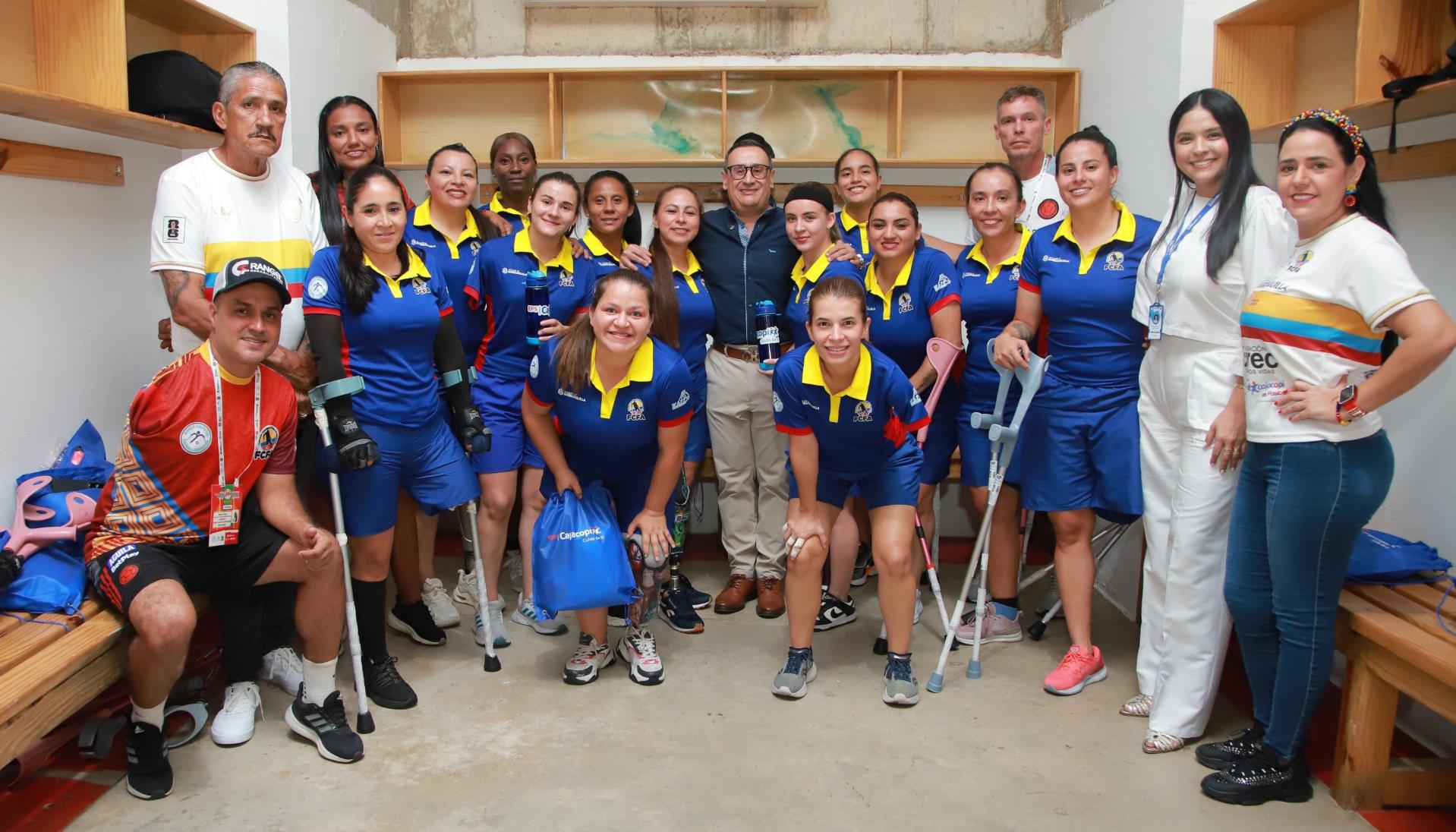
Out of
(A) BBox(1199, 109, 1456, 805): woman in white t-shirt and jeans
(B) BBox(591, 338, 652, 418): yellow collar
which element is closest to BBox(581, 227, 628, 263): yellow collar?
(B) BBox(591, 338, 652, 418): yellow collar

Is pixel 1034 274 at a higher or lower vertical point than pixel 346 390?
higher

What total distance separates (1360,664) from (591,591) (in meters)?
1.93

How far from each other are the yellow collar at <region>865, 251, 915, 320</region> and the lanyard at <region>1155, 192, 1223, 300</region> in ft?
2.68

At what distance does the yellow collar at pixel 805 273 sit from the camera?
3.33 metres

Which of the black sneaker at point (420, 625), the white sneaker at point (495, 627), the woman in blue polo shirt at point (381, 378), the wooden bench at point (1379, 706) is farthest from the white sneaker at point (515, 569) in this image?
the wooden bench at point (1379, 706)

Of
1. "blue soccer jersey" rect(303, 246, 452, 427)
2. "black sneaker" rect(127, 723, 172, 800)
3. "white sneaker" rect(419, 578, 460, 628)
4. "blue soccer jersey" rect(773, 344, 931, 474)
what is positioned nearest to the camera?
"black sneaker" rect(127, 723, 172, 800)

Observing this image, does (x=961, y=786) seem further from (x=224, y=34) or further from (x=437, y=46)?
(x=437, y=46)

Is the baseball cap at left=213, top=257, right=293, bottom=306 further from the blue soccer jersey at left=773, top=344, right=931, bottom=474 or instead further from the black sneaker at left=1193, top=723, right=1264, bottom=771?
the black sneaker at left=1193, top=723, right=1264, bottom=771

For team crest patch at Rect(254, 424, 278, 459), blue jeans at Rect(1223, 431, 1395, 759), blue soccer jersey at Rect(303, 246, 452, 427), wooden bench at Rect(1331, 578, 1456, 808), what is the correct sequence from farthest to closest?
blue soccer jersey at Rect(303, 246, 452, 427)
team crest patch at Rect(254, 424, 278, 459)
wooden bench at Rect(1331, 578, 1456, 808)
blue jeans at Rect(1223, 431, 1395, 759)

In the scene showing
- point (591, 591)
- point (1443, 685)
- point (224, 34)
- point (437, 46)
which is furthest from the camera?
point (437, 46)

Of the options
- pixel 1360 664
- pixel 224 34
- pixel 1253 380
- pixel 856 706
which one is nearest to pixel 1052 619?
pixel 856 706

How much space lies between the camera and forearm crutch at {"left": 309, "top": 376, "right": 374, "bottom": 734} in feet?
8.78

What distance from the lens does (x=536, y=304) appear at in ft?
10.4

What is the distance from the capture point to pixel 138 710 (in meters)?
2.45
